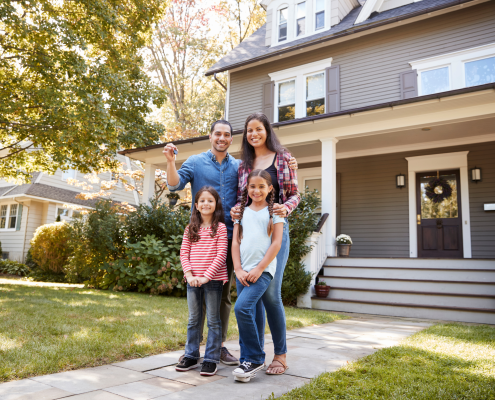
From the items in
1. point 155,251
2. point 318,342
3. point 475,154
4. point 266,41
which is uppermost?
point 266,41

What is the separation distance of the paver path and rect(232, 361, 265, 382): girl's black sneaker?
4cm

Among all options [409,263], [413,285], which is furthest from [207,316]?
[409,263]

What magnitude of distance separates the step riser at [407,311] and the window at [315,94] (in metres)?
5.63

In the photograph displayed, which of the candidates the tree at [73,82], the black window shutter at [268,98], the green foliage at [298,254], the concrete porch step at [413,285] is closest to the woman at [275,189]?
the green foliage at [298,254]

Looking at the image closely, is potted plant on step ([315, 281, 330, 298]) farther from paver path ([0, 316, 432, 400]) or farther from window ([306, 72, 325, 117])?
window ([306, 72, 325, 117])

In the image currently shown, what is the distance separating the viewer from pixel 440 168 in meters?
8.67

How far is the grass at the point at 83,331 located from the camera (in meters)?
2.60

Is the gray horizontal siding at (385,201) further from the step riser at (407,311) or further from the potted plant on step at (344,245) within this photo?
the step riser at (407,311)

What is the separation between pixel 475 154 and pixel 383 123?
242 centimetres

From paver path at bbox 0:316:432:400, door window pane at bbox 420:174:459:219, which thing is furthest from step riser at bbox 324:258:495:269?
paver path at bbox 0:316:432:400

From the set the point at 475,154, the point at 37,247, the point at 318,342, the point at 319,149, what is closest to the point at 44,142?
the point at 37,247

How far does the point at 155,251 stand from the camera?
7375mm

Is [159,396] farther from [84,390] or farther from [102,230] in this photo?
[102,230]

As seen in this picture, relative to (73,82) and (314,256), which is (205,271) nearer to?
(314,256)
